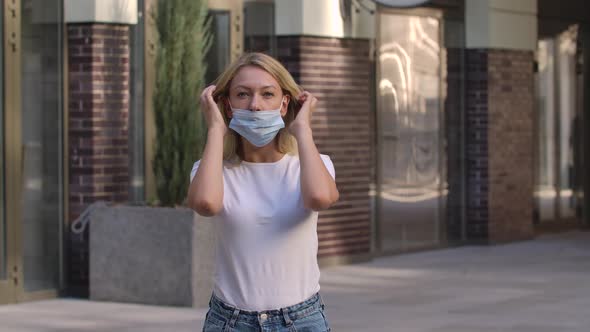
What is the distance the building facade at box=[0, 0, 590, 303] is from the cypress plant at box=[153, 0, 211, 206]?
1.40ft

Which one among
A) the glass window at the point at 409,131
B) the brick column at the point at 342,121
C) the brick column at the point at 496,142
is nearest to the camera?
the brick column at the point at 342,121

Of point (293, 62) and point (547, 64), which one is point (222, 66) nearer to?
point (293, 62)

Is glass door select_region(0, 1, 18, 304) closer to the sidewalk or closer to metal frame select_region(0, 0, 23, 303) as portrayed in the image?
metal frame select_region(0, 0, 23, 303)

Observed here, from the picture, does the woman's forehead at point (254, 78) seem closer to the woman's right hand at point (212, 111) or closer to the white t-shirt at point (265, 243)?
the woman's right hand at point (212, 111)

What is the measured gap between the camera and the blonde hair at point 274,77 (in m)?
3.82

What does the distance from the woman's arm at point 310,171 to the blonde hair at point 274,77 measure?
5cm

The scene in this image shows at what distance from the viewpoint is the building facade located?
1125 centimetres

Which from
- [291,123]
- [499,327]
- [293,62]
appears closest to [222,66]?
[293,62]

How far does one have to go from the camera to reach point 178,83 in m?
11.3

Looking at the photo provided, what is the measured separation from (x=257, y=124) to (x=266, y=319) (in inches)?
21.3

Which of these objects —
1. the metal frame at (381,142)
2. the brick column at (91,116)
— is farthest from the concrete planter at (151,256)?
the metal frame at (381,142)

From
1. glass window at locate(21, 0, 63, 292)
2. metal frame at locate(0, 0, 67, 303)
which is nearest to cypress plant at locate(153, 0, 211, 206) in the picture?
glass window at locate(21, 0, 63, 292)

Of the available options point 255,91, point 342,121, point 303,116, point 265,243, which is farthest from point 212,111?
point 342,121

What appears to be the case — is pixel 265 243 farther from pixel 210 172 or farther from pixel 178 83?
pixel 178 83
